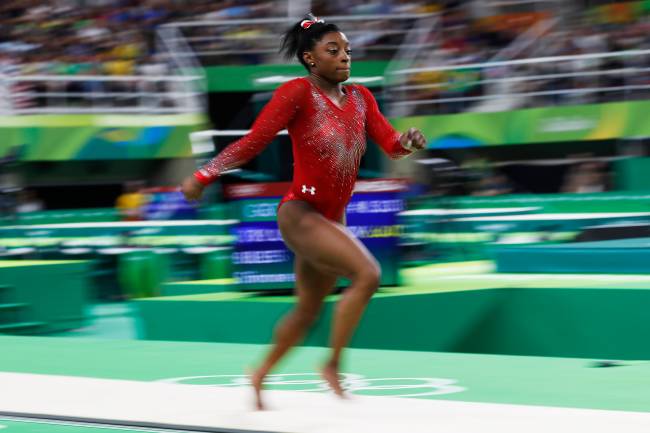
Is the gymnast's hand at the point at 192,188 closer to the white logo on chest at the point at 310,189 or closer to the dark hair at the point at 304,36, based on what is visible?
the white logo on chest at the point at 310,189

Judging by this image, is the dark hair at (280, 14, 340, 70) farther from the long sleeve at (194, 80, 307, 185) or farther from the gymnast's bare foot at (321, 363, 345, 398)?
the gymnast's bare foot at (321, 363, 345, 398)

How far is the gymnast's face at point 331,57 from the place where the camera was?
4.67 metres

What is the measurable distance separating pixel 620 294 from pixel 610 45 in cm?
1076

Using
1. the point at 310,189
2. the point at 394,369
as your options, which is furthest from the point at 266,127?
the point at 394,369

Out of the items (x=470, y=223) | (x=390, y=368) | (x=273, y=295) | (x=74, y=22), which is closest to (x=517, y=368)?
(x=390, y=368)

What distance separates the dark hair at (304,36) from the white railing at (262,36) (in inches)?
576

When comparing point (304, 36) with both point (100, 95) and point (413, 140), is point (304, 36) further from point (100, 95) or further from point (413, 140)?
point (100, 95)

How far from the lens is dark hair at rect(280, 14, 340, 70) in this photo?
4691mm

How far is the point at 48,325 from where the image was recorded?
429 inches

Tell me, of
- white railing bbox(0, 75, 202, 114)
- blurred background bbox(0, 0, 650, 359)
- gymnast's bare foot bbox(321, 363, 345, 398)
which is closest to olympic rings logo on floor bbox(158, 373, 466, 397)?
gymnast's bare foot bbox(321, 363, 345, 398)

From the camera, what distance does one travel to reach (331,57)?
15.3 ft

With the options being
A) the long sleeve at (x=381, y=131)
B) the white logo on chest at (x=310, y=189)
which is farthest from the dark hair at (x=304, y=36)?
the white logo on chest at (x=310, y=189)

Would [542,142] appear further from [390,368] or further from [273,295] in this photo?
[390,368]

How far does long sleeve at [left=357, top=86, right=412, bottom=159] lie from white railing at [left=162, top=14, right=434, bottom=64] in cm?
1467
